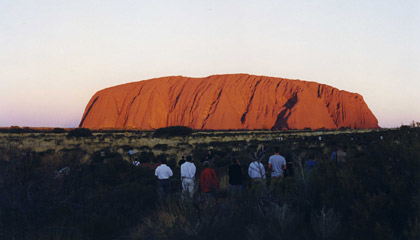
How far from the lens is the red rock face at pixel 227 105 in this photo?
93.2m

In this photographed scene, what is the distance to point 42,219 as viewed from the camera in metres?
7.53

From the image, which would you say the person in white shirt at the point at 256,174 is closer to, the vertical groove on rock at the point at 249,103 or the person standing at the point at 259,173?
the person standing at the point at 259,173

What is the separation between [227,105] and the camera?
9525 centimetres

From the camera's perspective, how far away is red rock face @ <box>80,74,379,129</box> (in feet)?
306

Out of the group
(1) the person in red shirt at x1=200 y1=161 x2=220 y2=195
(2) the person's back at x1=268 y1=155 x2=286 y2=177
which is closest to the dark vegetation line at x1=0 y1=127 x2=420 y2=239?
(2) the person's back at x1=268 y1=155 x2=286 y2=177

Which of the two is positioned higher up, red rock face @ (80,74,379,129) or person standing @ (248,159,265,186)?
red rock face @ (80,74,379,129)

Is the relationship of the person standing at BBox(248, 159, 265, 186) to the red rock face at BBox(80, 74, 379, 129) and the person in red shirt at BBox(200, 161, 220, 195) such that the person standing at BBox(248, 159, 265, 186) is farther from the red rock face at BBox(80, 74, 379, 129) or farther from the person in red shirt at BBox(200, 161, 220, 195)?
the red rock face at BBox(80, 74, 379, 129)

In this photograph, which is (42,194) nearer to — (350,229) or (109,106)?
(350,229)

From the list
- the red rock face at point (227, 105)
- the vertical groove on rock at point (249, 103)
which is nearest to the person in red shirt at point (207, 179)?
the red rock face at point (227, 105)

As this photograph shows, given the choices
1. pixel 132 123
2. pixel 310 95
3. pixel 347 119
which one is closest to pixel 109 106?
pixel 132 123

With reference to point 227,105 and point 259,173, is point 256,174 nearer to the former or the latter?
point 259,173

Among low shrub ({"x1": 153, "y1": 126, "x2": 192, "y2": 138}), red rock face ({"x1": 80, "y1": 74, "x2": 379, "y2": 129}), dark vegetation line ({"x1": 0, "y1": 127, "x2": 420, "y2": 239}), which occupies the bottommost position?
dark vegetation line ({"x1": 0, "y1": 127, "x2": 420, "y2": 239})

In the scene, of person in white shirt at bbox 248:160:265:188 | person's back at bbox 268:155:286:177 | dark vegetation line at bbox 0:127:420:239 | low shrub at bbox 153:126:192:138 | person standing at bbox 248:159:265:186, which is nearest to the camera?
dark vegetation line at bbox 0:127:420:239

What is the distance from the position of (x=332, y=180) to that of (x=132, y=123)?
98.2 meters
